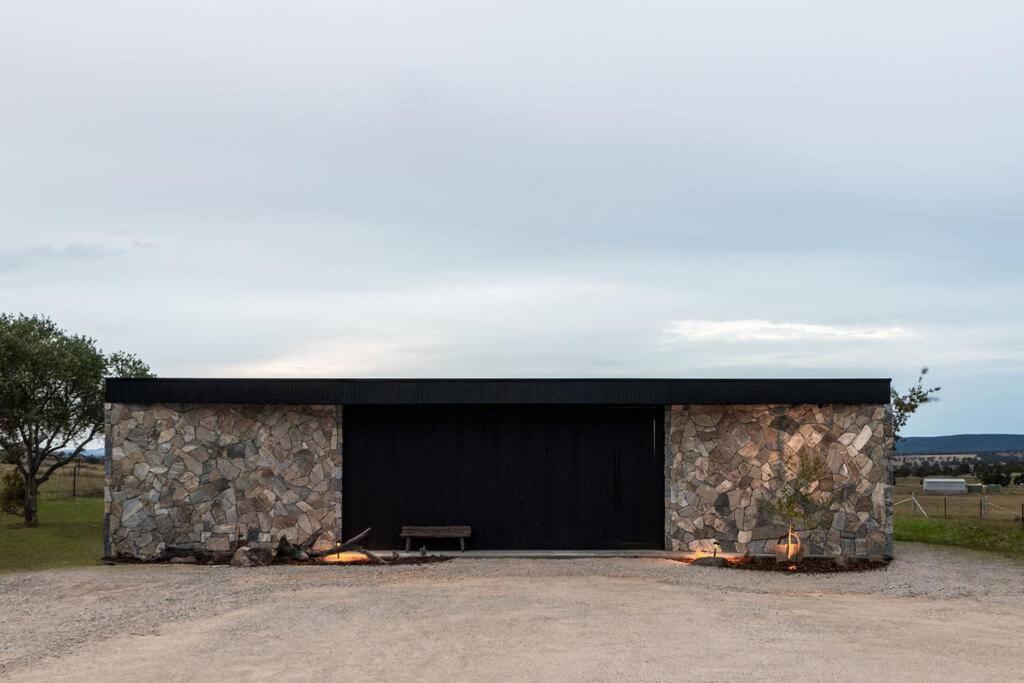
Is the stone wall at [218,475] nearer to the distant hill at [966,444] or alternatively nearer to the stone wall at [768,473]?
the stone wall at [768,473]

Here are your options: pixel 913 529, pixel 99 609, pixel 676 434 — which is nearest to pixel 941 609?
pixel 676 434

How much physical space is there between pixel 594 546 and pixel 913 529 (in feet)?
29.1

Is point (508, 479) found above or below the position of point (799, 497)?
above

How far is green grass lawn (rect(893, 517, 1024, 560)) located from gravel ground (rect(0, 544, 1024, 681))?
10.7 feet

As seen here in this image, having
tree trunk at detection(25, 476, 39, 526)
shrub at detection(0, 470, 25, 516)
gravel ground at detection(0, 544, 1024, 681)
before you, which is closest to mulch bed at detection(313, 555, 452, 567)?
gravel ground at detection(0, 544, 1024, 681)

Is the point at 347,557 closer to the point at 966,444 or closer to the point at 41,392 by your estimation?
the point at 41,392

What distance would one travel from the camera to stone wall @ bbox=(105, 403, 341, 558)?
653 inches

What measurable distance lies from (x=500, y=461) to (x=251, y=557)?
15.8 feet

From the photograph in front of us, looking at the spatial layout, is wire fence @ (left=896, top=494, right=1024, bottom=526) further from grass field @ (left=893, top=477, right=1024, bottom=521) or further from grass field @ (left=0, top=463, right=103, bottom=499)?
grass field @ (left=0, top=463, right=103, bottom=499)

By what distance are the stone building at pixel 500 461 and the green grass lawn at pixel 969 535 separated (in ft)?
12.6

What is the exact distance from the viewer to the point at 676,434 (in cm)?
1711

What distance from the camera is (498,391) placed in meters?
16.8

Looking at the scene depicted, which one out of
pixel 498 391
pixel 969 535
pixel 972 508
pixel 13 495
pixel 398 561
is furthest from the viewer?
pixel 972 508

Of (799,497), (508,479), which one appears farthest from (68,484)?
(799,497)
